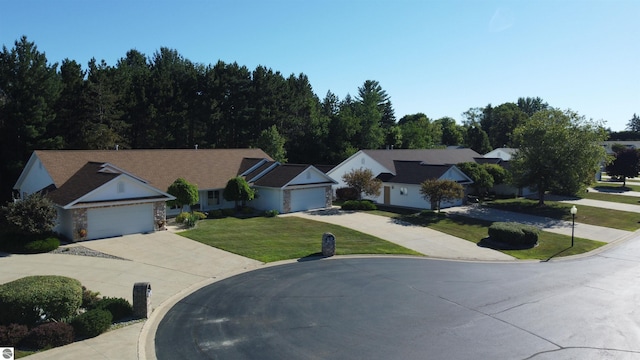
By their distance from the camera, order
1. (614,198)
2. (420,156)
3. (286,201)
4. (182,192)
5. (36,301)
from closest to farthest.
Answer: (36,301)
(182,192)
(286,201)
(614,198)
(420,156)

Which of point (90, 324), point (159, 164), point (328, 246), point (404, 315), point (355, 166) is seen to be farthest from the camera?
point (355, 166)

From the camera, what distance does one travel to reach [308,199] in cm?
3997

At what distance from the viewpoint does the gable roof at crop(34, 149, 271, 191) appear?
1240 inches

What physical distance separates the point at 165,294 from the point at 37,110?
33.2 meters

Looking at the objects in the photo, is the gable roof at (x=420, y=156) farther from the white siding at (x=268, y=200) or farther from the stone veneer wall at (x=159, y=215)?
the stone veneer wall at (x=159, y=215)

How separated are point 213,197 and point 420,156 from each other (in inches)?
1165

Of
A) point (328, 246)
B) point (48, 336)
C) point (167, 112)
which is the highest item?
point (167, 112)

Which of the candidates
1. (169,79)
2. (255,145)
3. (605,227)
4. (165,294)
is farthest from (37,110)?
(605,227)

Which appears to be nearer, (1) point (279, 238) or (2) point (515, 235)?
(1) point (279, 238)

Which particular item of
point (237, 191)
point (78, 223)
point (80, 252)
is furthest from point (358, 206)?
point (80, 252)

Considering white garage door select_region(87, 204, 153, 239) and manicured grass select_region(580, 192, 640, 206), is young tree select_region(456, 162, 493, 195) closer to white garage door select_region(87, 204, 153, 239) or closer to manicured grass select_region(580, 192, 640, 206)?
manicured grass select_region(580, 192, 640, 206)

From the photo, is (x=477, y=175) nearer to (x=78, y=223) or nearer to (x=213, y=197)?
(x=213, y=197)

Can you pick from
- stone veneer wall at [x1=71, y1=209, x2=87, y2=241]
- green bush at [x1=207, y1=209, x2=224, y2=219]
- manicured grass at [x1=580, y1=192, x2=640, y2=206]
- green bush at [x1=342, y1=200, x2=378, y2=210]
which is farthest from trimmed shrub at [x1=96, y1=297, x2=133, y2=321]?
manicured grass at [x1=580, y1=192, x2=640, y2=206]

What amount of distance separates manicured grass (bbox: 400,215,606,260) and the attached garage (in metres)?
8.13
